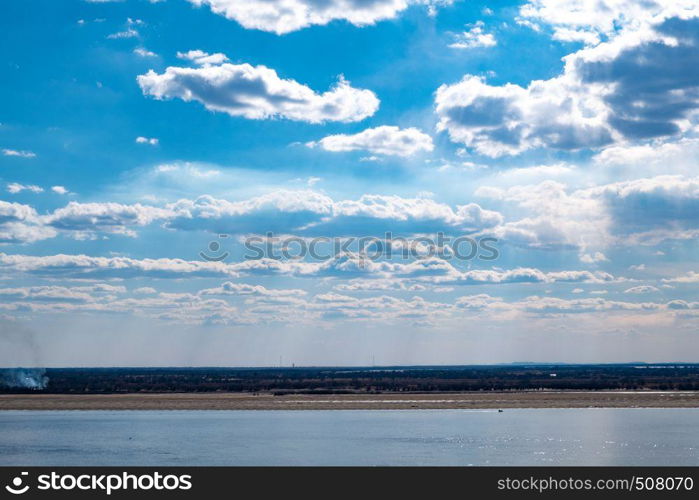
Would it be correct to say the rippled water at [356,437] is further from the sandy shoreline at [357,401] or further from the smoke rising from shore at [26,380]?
the smoke rising from shore at [26,380]

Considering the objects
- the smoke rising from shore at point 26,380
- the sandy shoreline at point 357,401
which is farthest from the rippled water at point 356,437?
the smoke rising from shore at point 26,380

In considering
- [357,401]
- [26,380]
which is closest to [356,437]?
[357,401]

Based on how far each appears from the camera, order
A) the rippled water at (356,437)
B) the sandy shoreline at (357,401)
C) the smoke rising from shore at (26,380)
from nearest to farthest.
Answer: the rippled water at (356,437) → the sandy shoreline at (357,401) → the smoke rising from shore at (26,380)

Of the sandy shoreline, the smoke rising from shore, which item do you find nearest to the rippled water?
the sandy shoreline

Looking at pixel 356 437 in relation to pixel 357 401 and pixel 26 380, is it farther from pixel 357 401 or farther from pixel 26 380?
pixel 26 380

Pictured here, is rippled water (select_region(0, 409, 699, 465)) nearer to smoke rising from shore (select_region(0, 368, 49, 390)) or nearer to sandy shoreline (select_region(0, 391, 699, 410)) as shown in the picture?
sandy shoreline (select_region(0, 391, 699, 410))
